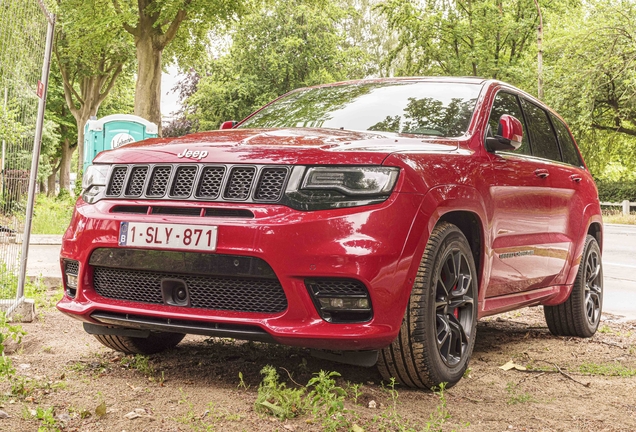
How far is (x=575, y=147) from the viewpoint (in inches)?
268

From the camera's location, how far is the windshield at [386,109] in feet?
15.4

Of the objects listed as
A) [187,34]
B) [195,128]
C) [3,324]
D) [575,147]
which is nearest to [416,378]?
[3,324]

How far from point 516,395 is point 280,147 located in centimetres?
186

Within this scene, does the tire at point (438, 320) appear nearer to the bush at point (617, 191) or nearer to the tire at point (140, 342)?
the tire at point (140, 342)

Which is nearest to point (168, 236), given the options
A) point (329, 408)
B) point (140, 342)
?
point (329, 408)

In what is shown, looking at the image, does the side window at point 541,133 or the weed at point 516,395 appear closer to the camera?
the weed at point 516,395

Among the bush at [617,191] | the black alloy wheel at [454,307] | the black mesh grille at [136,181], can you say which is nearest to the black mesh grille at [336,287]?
the black alloy wheel at [454,307]

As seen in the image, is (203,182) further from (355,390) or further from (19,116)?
(19,116)

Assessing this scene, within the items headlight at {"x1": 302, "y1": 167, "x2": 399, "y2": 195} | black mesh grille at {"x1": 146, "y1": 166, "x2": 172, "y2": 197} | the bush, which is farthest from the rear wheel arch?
the bush

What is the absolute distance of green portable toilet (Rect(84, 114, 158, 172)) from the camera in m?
15.4

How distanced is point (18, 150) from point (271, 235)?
3.42 meters

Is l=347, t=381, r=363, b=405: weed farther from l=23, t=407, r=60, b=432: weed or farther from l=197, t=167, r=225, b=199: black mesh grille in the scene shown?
l=23, t=407, r=60, b=432: weed

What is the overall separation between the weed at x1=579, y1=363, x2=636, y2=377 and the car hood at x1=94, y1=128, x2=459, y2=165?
6.06ft

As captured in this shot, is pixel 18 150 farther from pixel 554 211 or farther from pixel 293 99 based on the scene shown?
pixel 554 211
